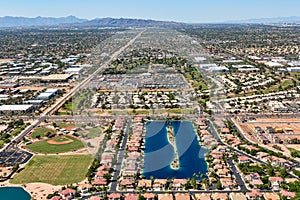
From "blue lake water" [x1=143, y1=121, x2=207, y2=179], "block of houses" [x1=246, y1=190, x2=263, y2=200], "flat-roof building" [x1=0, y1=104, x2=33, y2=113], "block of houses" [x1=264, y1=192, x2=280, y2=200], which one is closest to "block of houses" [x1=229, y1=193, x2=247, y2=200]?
"block of houses" [x1=246, y1=190, x2=263, y2=200]

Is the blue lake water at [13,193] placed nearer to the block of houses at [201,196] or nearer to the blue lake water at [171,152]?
the blue lake water at [171,152]

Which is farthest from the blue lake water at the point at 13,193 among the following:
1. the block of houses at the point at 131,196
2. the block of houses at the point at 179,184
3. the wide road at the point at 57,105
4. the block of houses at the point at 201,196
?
the block of houses at the point at 201,196

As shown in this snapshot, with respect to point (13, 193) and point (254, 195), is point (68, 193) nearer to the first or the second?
point (13, 193)

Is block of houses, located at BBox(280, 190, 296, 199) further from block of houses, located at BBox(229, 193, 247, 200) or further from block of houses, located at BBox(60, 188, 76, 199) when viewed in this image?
block of houses, located at BBox(60, 188, 76, 199)

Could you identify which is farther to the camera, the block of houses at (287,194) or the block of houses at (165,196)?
the block of houses at (165,196)

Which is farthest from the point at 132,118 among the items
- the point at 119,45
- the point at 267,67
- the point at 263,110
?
the point at 119,45

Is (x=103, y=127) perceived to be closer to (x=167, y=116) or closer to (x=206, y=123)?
(x=167, y=116)
